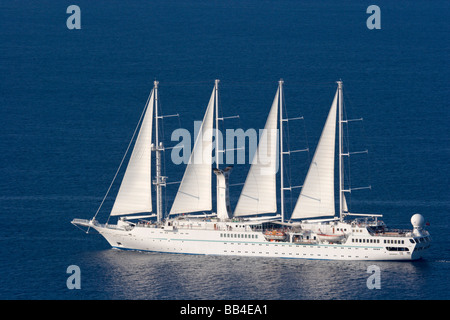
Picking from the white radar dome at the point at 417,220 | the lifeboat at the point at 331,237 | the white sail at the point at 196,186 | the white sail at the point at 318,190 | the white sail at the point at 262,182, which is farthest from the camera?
the white sail at the point at 196,186

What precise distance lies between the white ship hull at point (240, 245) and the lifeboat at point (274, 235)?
1.33 ft

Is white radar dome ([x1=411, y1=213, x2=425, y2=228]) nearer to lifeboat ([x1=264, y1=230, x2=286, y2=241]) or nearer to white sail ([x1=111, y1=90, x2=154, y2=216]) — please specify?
lifeboat ([x1=264, y1=230, x2=286, y2=241])

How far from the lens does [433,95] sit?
552 ft

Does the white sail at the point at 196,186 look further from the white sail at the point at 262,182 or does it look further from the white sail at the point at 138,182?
the white sail at the point at 262,182

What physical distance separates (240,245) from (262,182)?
678 centimetres

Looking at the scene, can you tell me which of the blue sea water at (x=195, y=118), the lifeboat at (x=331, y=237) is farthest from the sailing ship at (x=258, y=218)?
the blue sea water at (x=195, y=118)

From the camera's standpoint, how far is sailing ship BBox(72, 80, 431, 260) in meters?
117

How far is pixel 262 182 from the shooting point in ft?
394

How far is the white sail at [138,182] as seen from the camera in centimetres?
12231

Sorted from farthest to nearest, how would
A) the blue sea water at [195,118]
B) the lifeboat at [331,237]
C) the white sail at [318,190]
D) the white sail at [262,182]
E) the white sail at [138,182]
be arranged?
the white sail at [138,182] < the white sail at [262,182] < the white sail at [318,190] < the lifeboat at [331,237] < the blue sea water at [195,118]

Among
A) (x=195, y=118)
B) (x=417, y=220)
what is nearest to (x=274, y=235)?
(x=417, y=220)

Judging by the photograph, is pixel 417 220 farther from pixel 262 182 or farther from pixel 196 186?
pixel 196 186

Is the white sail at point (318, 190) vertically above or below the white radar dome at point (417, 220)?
above

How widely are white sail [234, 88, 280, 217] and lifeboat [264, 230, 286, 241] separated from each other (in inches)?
109
